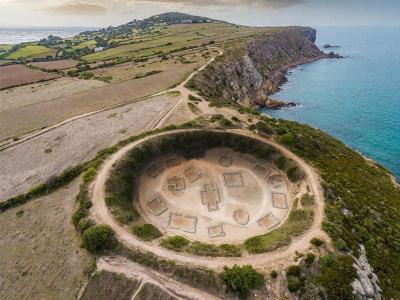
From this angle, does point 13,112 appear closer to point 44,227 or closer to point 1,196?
point 1,196

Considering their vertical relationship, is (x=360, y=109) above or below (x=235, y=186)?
below

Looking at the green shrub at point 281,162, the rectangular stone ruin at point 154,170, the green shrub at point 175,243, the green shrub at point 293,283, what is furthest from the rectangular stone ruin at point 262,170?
the green shrub at point 293,283

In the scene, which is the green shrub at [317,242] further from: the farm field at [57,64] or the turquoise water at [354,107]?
the farm field at [57,64]

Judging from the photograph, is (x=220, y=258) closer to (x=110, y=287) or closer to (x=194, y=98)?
(x=110, y=287)

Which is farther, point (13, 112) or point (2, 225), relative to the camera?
point (13, 112)

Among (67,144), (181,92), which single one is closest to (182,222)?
(67,144)

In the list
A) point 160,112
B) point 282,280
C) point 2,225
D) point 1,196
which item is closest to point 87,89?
point 160,112

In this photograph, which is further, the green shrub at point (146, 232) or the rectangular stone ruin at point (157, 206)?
the rectangular stone ruin at point (157, 206)
